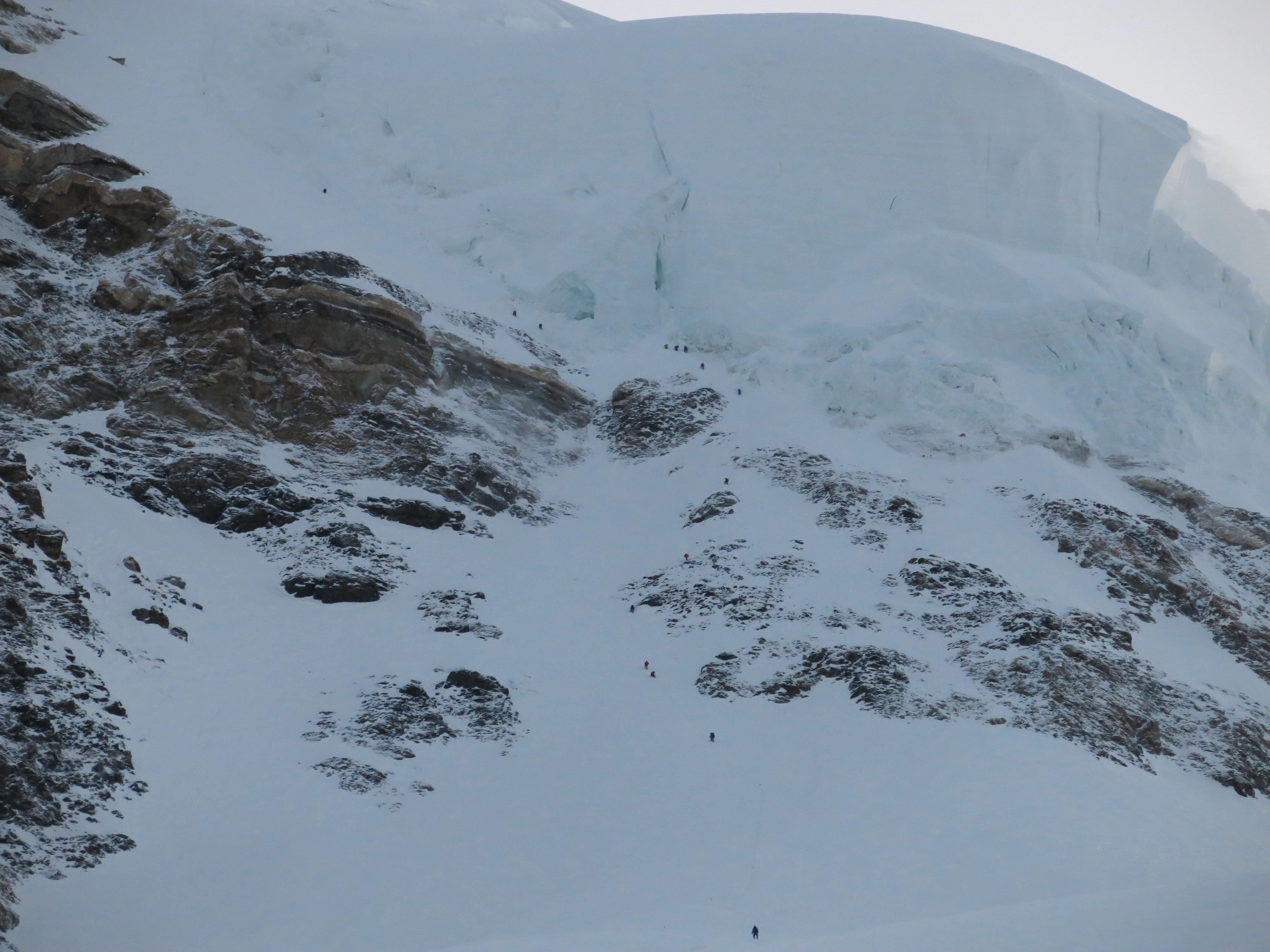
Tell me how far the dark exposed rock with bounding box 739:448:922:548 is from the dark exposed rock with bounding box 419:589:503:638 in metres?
14.4

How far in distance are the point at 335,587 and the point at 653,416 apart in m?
18.9

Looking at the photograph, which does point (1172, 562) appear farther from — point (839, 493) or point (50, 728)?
point (50, 728)

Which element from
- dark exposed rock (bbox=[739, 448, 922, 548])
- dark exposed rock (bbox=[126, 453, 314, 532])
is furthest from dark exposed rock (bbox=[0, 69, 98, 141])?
dark exposed rock (bbox=[739, 448, 922, 548])

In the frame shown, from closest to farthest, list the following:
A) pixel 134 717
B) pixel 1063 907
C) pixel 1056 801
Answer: pixel 1063 907 < pixel 134 717 < pixel 1056 801

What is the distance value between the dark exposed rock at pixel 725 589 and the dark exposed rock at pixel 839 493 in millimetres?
3455

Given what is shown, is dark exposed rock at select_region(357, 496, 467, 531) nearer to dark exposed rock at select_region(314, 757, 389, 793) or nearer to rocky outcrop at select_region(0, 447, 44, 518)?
rocky outcrop at select_region(0, 447, 44, 518)

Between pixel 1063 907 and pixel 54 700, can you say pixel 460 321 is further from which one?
pixel 1063 907

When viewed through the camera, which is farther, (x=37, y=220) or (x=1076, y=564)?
(x=37, y=220)

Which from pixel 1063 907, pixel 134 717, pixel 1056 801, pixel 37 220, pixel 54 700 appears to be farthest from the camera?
pixel 37 220

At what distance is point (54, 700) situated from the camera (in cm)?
2716

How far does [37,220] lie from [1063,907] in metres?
45.2

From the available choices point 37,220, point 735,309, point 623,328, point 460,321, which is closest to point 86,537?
point 37,220

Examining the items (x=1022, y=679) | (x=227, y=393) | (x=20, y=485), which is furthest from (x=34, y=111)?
(x=1022, y=679)

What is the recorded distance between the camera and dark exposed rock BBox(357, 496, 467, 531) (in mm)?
41094
